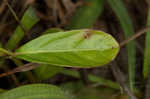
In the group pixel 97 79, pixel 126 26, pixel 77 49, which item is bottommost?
pixel 97 79

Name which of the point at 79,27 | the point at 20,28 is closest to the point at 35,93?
the point at 20,28

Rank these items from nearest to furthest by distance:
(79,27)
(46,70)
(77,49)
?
1. (77,49)
2. (46,70)
3. (79,27)

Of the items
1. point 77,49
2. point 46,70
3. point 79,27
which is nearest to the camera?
point 77,49

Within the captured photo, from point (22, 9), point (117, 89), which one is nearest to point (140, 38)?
point (117, 89)

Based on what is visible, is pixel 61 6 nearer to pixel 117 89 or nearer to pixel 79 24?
pixel 79 24

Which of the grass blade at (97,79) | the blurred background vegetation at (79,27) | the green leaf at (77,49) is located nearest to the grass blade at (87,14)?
the blurred background vegetation at (79,27)

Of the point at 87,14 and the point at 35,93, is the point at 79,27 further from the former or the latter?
the point at 35,93
